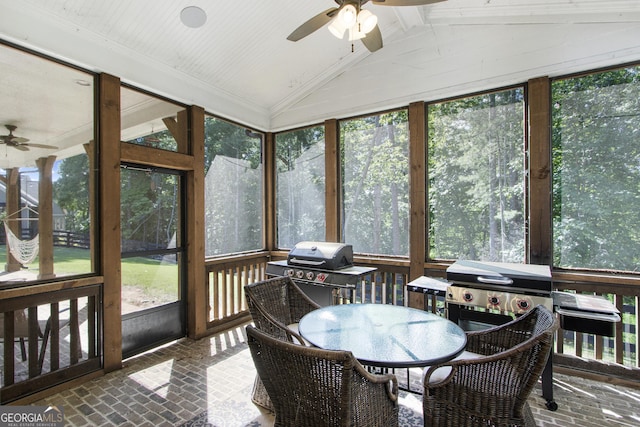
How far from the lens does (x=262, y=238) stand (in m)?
4.84

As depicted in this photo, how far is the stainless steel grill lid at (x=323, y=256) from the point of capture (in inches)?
137

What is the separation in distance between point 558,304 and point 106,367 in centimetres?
380

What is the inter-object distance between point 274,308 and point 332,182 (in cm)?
213

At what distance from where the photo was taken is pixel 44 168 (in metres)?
2.70

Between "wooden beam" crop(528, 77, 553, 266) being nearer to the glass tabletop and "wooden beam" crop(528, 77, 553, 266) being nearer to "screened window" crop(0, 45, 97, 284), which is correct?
the glass tabletop

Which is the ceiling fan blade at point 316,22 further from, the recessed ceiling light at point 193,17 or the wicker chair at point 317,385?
the wicker chair at point 317,385

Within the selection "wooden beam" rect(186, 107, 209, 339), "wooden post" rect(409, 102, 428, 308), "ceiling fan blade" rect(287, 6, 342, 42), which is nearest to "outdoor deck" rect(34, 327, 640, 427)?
"wooden beam" rect(186, 107, 209, 339)

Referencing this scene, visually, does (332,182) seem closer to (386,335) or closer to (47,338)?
(386,335)

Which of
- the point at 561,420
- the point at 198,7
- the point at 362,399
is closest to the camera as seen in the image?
the point at 362,399

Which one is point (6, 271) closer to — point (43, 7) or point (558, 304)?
point (43, 7)

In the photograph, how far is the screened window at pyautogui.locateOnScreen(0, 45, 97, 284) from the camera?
98.2 inches

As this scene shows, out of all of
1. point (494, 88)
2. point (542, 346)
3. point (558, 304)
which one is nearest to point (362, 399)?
point (542, 346)

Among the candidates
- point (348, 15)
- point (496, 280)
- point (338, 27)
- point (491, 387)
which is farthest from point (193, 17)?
point (491, 387)

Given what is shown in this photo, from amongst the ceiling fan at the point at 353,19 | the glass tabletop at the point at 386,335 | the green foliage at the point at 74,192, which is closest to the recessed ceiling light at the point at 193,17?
the ceiling fan at the point at 353,19
